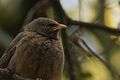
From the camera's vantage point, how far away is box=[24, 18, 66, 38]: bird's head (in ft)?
22.1

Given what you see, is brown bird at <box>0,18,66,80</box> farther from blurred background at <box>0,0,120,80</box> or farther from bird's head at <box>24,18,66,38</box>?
blurred background at <box>0,0,120,80</box>

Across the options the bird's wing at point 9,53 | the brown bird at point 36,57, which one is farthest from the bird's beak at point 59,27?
the bird's wing at point 9,53

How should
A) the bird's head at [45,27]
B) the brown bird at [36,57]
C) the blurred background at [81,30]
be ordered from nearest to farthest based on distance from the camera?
the brown bird at [36,57], the bird's head at [45,27], the blurred background at [81,30]

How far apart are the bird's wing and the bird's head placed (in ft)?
0.42

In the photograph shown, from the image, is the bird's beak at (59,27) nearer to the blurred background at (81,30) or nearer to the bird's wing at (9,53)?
the bird's wing at (9,53)

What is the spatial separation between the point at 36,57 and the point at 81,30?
1.31 m

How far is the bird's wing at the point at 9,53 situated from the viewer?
659cm

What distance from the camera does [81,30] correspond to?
768 cm

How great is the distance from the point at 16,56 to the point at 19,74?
0.22 meters

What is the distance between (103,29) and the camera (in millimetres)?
7711

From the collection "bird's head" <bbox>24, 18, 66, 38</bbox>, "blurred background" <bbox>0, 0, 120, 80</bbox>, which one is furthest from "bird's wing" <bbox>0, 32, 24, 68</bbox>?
"blurred background" <bbox>0, 0, 120, 80</bbox>

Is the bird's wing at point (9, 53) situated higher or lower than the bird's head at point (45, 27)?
lower

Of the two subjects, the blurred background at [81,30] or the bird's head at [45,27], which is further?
the blurred background at [81,30]

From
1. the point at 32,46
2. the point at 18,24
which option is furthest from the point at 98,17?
the point at 32,46
